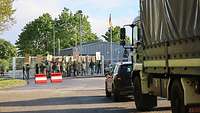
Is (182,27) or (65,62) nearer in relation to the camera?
(182,27)

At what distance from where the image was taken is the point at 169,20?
14.2m

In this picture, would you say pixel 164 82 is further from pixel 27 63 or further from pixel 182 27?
pixel 27 63

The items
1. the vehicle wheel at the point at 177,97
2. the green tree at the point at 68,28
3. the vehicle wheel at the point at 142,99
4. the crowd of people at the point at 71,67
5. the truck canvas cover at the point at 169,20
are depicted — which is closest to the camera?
the truck canvas cover at the point at 169,20

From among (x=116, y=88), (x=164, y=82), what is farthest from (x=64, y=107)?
(x=164, y=82)

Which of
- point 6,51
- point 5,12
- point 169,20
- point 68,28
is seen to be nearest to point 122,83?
point 169,20

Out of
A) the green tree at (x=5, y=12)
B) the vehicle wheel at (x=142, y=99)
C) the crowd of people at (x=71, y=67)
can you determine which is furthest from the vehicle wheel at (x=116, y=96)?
the crowd of people at (x=71, y=67)

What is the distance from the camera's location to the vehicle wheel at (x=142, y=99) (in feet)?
61.3

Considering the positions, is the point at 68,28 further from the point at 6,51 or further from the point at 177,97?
the point at 177,97

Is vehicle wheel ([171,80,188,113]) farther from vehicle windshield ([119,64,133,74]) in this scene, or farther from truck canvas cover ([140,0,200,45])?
vehicle windshield ([119,64,133,74])

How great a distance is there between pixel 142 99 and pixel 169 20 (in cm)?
502

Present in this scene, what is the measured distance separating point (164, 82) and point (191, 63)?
2.85 m

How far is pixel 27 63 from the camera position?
6288cm

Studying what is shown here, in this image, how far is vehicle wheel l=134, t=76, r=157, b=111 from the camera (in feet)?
61.3

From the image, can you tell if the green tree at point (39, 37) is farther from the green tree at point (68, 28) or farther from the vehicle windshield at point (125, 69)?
the vehicle windshield at point (125, 69)
